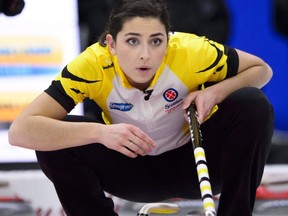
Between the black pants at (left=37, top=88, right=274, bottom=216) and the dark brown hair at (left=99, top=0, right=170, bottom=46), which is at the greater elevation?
the dark brown hair at (left=99, top=0, right=170, bottom=46)

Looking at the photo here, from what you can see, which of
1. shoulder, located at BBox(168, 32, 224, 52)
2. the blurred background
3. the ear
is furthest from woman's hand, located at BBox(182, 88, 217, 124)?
the blurred background

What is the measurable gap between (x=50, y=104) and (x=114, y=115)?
0.71 feet

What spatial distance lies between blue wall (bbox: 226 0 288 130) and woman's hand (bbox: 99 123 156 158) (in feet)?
4.32

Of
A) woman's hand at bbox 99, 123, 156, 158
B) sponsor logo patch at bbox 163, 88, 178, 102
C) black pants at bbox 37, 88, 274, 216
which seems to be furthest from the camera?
sponsor logo patch at bbox 163, 88, 178, 102

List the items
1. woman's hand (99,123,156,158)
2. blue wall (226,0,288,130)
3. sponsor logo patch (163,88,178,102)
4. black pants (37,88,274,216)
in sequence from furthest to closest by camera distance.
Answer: blue wall (226,0,288,130) → sponsor logo patch (163,88,178,102) → black pants (37,88,274,216) → woman's hand (99,123,156,158)

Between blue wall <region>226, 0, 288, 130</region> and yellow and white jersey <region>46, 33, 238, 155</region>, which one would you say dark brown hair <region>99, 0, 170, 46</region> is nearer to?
yellow and white jersey <region>46, 33, 238, 155</region>

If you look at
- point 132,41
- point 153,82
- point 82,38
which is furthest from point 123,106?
point 82,38

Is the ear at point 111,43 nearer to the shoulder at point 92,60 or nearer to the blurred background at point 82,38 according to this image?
the shoulder at point 92,60

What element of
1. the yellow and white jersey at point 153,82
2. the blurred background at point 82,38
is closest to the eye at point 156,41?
the yellow and white jersey at point 153,82

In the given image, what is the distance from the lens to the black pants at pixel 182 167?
1.95 m

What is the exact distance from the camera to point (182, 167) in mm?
2125

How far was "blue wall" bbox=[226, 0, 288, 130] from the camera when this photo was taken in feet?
10.0

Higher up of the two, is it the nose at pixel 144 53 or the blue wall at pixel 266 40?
the nose at pixel 144 53

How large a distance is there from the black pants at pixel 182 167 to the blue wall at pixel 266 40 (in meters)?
1.03
